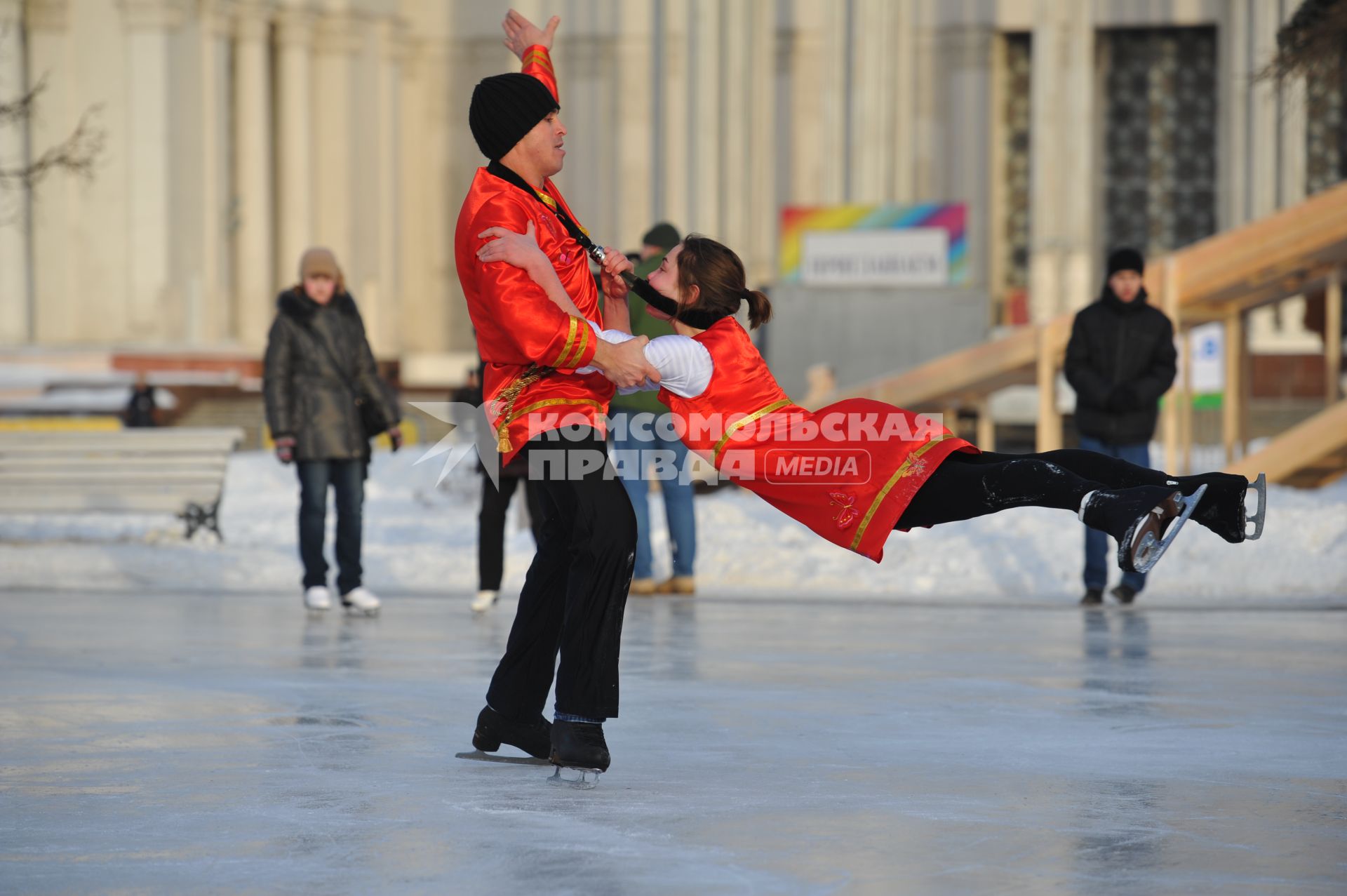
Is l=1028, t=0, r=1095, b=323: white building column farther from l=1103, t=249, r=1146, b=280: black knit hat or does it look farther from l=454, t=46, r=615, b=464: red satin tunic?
l=454, t=46, r=615, b=464: red satin tunic

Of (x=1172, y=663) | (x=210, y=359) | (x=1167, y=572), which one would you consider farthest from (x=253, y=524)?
(x=210, y=359)

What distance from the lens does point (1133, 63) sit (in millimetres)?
35594

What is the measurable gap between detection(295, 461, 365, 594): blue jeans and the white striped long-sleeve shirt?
529cm

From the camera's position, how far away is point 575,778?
5395 mm

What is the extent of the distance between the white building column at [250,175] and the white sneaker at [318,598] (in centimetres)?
2147

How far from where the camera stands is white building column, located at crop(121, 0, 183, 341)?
94.0 ft

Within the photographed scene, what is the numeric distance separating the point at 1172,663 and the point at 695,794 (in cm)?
357

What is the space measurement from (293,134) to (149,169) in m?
4.22

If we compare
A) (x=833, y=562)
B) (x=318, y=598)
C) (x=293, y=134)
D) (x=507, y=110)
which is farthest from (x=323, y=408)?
(x=293, y=134)

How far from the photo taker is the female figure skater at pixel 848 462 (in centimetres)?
531

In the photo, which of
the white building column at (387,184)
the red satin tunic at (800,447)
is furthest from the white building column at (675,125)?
the red satin tunic at (800,447)

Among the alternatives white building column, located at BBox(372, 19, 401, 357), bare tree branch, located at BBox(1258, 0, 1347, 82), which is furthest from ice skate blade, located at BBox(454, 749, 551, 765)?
white building column, located at BBox(372, 19, 401, 357)

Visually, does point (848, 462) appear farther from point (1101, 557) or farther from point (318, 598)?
point (1101, 557)

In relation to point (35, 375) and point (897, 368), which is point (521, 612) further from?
point (35, 375)
